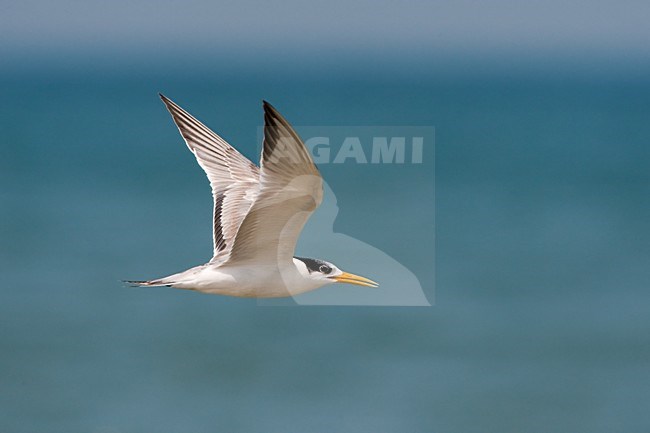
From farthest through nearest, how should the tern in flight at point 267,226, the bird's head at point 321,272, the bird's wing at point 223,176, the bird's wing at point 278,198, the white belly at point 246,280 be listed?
the bird's wing at point 223,176 → the bird's head at point 321,272 → the white belly at point 246,280 → the tern in flight at point 267,226 → the bird's wing at point 278,198

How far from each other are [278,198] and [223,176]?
195 centimetres

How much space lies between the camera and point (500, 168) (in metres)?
55.2

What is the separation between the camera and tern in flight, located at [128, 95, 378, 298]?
30.6ft

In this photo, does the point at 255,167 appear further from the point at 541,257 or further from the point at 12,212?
the point at 12,212

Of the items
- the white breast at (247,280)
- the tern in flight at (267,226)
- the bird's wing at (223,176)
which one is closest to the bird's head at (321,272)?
the tern in flight at (267,226)

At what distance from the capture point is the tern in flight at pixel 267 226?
9.31 metres

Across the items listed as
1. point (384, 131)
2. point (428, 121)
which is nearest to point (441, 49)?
point (428, 121)

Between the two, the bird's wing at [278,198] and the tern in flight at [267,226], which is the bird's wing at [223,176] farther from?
the bird's wing at [278,198]

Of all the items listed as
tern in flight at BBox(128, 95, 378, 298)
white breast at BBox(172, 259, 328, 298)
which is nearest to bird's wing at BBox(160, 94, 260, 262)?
tern in flight at BBox(128, 95, 378, 298)

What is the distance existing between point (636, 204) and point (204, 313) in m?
22.6

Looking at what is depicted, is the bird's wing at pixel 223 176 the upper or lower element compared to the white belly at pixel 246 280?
upper

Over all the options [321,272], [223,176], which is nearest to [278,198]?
[321,272]

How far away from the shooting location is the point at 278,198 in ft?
31.8

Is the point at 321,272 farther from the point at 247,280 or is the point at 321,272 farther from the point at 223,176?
the point at 223,176
